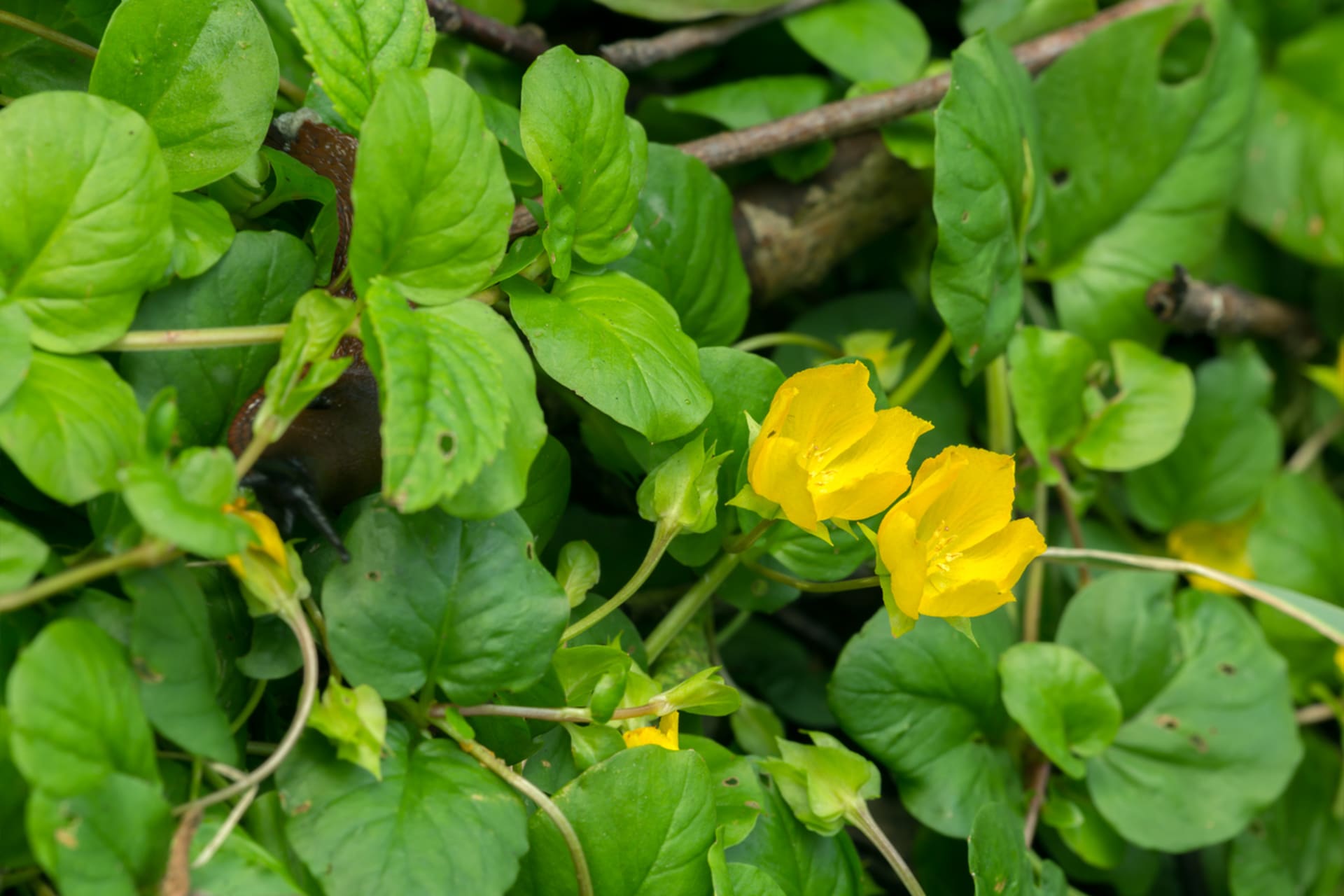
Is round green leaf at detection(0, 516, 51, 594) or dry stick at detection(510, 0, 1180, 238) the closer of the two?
round green leaf at detection(0, 516, 51, 594)

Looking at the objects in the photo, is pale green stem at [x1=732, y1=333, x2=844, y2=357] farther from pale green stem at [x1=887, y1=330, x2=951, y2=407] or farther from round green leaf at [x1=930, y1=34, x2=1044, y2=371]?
round green leaf at [x1=930, y1=34, x2=1044, y2=371]

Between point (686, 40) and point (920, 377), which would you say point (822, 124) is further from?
point (920, 377)

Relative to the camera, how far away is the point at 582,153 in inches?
31.1

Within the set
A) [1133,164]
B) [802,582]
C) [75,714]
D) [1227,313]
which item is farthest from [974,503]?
[1227,313]

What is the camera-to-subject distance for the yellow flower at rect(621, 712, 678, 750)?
782 millimetres

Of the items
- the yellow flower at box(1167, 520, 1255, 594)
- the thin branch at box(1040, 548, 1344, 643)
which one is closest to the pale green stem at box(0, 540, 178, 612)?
the thin branch at box(1040, 548, 1344, 643)

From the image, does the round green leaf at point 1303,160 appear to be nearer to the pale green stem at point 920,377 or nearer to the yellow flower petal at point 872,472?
the pale green stem at point 920,377

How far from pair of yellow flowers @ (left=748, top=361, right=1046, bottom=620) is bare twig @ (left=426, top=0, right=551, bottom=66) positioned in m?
0.49

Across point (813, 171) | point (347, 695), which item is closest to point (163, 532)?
point (347, 695)

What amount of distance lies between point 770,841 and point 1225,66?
1121mm

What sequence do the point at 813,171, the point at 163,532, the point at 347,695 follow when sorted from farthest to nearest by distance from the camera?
the point at 813,171 < the point at 347,695 < the point at 163,532

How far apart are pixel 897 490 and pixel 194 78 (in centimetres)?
58

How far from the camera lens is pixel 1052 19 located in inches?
52.8

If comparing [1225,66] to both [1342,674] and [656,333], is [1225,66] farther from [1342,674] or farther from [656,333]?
[656,333]
